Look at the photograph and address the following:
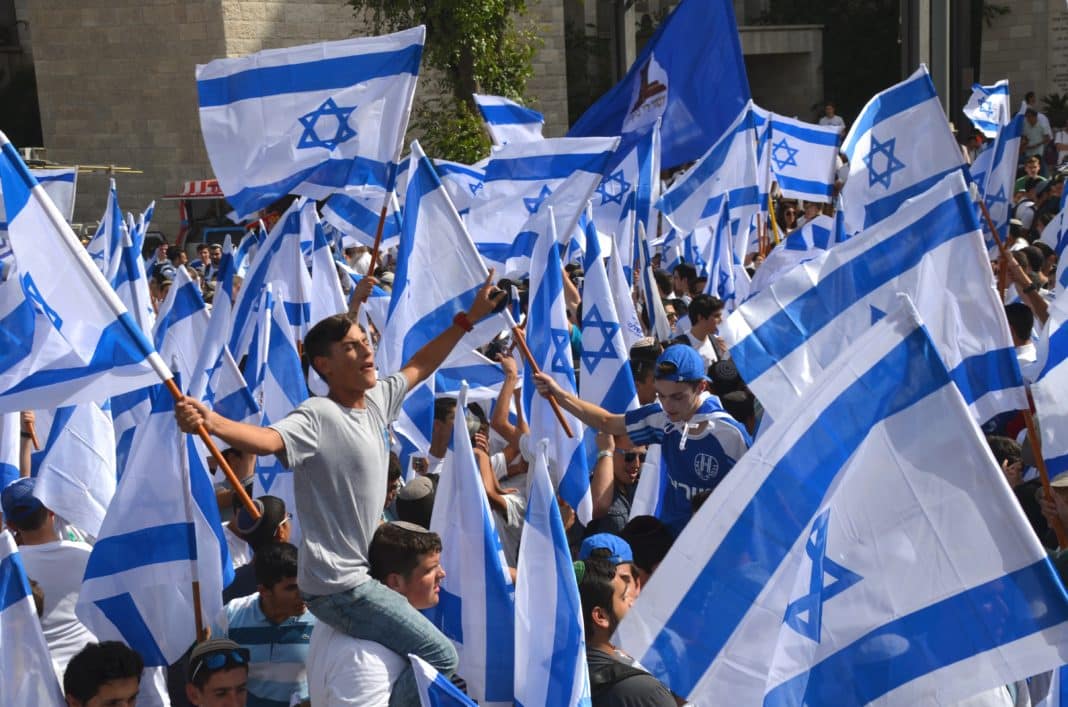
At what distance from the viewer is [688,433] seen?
18.2 feet

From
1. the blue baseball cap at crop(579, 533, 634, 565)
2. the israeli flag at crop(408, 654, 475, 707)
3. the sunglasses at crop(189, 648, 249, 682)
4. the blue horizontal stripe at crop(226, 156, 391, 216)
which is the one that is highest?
the blue horizontal stripe at crop(226, 156, 391, 216)

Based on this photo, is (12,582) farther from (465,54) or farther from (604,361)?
(465,54)

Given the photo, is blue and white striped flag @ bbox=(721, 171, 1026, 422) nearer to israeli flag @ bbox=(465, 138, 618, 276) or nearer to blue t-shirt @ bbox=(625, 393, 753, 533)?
blue t-shirt @ bbox=(625, 393, 753, 533)

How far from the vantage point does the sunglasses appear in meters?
4.46

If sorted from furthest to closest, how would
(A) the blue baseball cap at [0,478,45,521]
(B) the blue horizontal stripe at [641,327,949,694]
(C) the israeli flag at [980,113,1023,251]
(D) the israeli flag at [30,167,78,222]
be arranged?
(D) the israeli flag at [30,167,78,222] < (C) the israeli flag at [980,113,1023,251] < (A) the blue baseball cap at [0,478,45,521] < (B) the blue horizontal stripe at [641,327,949,694]

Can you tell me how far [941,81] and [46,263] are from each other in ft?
46.5

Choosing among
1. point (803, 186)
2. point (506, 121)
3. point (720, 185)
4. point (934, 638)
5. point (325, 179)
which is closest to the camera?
point (934, 638)

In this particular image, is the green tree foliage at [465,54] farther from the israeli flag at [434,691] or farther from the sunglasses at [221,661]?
the israeli flag at [434,691]

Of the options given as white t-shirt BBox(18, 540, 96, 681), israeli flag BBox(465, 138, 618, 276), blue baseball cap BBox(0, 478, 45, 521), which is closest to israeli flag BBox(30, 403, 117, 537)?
blue baseball cap BBox(0, 478, 45, 521)

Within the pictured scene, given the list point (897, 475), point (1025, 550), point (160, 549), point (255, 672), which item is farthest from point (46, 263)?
point (1025, 550)

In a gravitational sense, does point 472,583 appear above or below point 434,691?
below

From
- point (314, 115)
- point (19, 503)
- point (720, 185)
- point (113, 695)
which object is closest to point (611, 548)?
point (113, 695)

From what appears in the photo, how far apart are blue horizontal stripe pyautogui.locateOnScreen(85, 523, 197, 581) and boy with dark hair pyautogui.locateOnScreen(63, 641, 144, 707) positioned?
26.7 inches

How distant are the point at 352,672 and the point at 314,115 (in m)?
3.80
